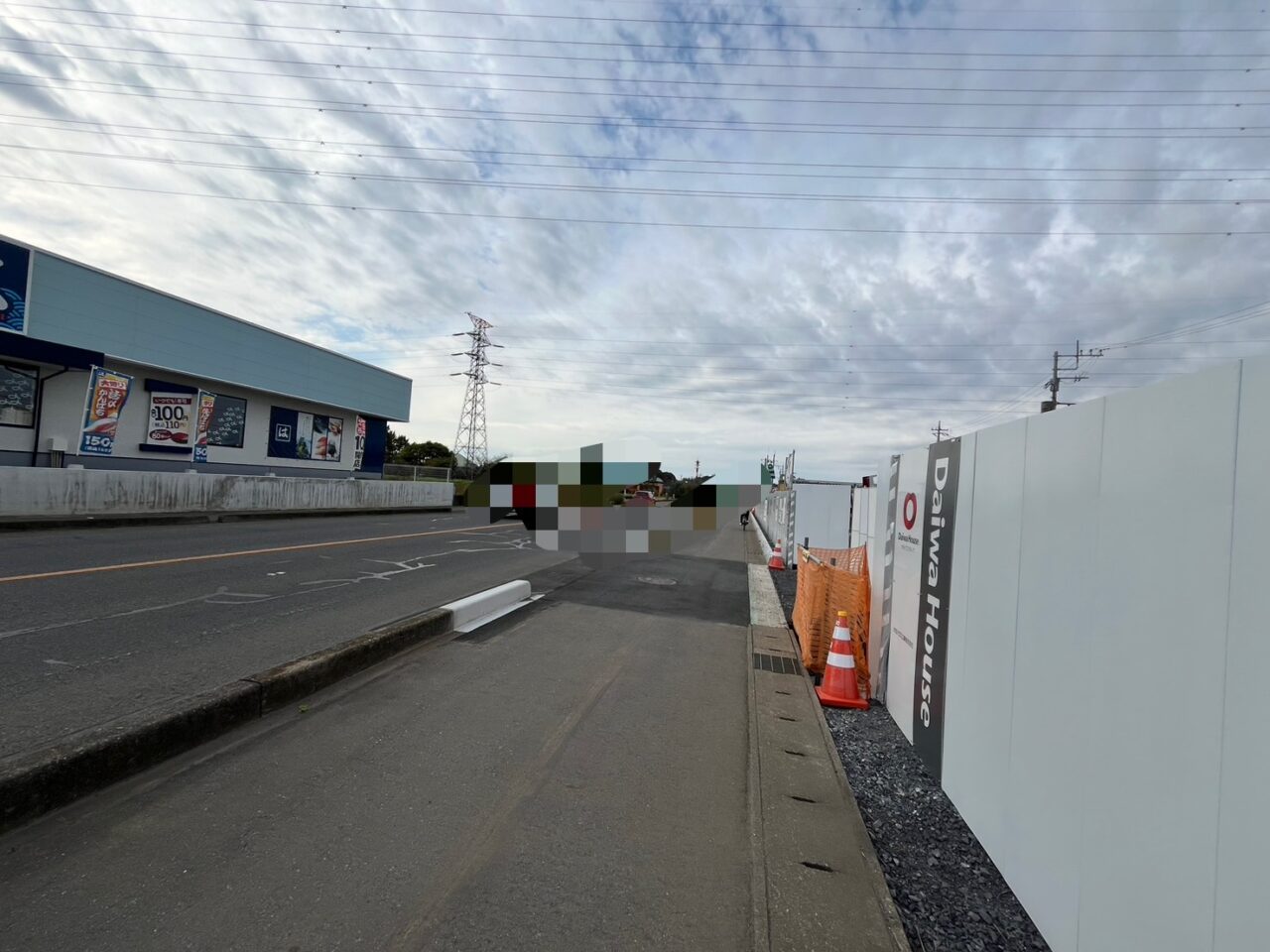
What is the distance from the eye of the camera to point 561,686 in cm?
558

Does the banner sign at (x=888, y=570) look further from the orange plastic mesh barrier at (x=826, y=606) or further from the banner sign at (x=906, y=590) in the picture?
the orange plastic mesh barrier at (x=826, y=606)

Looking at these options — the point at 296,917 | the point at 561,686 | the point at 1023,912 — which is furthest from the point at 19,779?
the point at 1023,912

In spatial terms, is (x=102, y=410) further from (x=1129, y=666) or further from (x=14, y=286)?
(x=1129, y=666)

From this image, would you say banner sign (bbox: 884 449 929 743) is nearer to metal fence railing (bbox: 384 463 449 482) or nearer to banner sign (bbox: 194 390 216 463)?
banner sign (bbox: 194 390 216 463)

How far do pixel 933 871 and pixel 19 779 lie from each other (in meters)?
4.56

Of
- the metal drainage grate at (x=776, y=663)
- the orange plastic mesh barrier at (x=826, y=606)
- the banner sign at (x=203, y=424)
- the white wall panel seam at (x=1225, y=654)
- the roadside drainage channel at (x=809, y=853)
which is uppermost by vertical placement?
the banner sign at (x=203, y=424)

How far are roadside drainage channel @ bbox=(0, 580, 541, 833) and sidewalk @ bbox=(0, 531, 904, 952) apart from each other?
94mm

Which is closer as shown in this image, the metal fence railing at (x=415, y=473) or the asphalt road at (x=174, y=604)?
the asphalt road at (x=174, y=604)

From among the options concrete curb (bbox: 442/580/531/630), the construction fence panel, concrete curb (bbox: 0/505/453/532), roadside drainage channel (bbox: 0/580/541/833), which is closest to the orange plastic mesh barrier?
the construction fence panel

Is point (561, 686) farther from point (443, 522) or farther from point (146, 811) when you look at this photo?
point (443, 522)

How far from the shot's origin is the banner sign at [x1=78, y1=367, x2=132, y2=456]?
20.2 metres

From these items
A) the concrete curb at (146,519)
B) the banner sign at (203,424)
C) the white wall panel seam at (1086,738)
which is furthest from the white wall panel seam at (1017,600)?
the banner sign at (203,424)

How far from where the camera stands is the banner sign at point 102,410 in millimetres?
20172

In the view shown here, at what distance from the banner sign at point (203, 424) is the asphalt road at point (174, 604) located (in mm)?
12075
